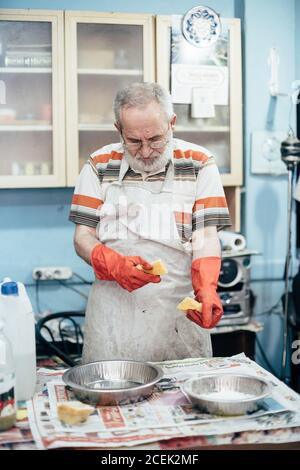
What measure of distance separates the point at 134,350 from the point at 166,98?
2.85 feet

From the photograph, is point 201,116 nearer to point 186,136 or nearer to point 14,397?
point 186,136

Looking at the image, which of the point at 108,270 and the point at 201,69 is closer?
the point at 108,270

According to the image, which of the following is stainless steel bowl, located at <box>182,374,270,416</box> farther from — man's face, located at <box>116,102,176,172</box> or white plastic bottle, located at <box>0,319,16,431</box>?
man's face, located at <box>116,102,176,172</box>

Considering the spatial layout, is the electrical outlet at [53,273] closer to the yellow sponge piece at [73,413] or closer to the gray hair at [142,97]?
the gray hair at [142,97]

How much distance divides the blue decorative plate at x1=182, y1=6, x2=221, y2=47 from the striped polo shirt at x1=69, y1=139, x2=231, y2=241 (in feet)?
4.14

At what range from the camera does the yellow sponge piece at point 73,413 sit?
4.34 feet

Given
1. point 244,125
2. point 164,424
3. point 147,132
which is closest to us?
A: point 164,424

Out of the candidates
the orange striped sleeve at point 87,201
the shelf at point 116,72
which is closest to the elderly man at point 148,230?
the orange striped sleeve at point 87,201

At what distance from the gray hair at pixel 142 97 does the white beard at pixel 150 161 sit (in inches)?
6.6

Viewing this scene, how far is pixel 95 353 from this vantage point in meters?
2.14

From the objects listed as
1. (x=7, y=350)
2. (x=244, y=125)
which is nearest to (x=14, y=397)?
(x=7, y=350)

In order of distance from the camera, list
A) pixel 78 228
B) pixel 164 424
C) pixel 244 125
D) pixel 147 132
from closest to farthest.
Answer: pixel 164 424 < pixel 147 132 < pixel 78 228 < pixel 244 125

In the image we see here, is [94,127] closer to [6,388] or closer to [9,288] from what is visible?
[9,288]

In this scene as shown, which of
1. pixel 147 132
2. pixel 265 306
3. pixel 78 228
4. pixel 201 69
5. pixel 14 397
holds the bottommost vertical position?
pixel 265 306
